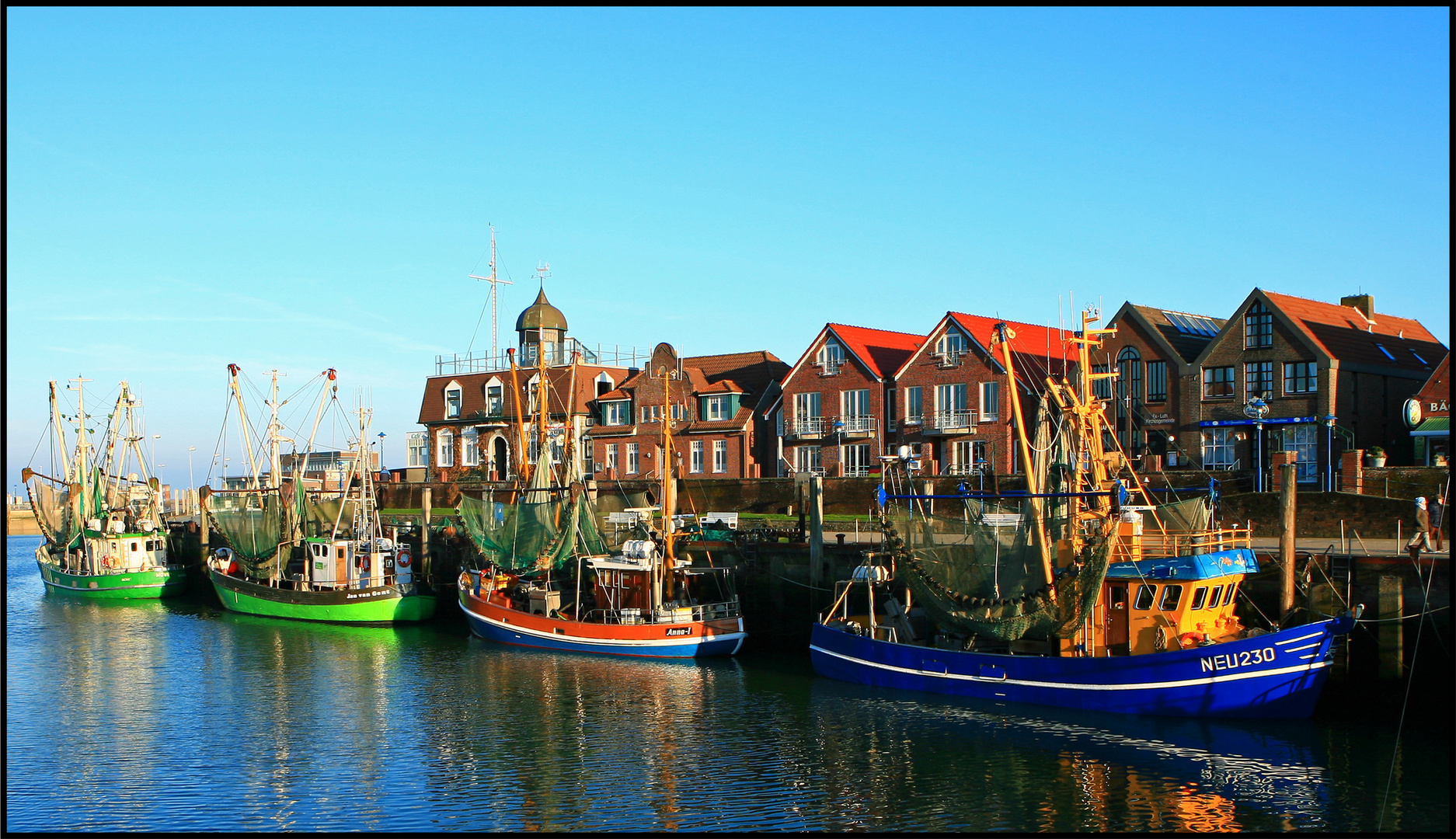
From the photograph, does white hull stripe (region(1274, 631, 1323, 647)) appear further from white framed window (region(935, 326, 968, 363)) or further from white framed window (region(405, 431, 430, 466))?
white framed window (region(405, 431, 430, 466))

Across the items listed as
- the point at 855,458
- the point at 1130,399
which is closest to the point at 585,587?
the point at 855,458

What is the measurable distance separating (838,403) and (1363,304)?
2824 cm

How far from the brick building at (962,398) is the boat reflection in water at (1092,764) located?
102ft

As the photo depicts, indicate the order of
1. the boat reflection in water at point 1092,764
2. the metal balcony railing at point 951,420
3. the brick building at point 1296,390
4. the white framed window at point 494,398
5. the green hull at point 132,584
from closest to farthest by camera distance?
the boat reflection in water at point 1092,764 → the brick building at point 1296,390 → the metal balcony railing at point 951,420 → the green hull at point 132,584 → the white framed window at point 494,398

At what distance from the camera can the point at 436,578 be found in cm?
5966

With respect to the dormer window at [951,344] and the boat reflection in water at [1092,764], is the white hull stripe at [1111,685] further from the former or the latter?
the dormer window at [951,344]

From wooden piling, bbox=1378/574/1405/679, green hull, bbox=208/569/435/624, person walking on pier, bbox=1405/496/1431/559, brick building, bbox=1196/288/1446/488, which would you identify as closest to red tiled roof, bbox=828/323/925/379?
brick building, bbox=1196/288/1446/488

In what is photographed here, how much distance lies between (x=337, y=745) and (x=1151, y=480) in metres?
36.5

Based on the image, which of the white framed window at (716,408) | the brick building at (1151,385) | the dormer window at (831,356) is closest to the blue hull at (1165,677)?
the brick building at (1151,385)

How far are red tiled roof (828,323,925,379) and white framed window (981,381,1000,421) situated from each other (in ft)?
21.6

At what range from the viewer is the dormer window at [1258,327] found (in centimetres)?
5591

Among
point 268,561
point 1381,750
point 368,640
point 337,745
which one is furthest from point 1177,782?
point 268,561

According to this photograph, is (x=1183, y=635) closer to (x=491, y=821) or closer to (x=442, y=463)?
(x=491, y=821)

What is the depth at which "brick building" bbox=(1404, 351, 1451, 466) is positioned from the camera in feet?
166
